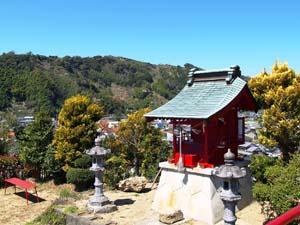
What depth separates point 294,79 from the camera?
1233 cm

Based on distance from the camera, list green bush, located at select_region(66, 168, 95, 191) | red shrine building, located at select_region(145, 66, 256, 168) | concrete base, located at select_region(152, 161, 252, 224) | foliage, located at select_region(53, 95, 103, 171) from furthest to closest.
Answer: foliage, located at select_region(53, 95, 103, 171)
green bush, located at select_region(66, 168, 95, 191)
red shrine building, located at select_region(145, 66, 256, 168)
concrete base, located at select_region(152, 161, 252, 224)

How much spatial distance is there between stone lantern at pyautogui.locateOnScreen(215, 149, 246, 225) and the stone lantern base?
5257 millimetres

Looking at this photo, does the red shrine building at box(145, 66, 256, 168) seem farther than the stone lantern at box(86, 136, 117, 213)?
No

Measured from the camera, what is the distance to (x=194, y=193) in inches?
444

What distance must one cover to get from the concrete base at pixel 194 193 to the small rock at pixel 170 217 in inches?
21.7

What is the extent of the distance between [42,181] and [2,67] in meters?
85.2

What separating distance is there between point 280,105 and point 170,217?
5534 millimetres

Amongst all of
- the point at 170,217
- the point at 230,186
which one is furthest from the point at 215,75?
the point at 230,186

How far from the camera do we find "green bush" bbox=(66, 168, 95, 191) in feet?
51.7

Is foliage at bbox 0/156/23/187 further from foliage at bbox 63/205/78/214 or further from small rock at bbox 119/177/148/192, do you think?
foliage at bbox 63/205/78/214

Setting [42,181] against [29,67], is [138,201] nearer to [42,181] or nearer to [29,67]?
[42,181]

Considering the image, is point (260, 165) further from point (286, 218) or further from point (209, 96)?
Answer: point (286, 218)

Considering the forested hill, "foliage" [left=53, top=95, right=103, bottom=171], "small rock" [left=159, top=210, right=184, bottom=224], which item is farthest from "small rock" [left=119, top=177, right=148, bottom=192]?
the forested hill

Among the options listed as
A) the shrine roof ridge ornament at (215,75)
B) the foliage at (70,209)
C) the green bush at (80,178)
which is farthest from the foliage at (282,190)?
the green bush at (80,178)
